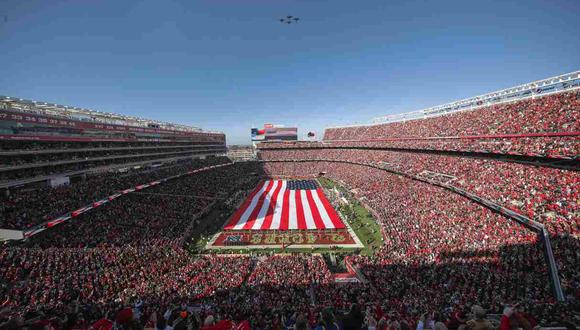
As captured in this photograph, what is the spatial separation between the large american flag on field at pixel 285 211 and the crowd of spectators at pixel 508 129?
60.8 ft

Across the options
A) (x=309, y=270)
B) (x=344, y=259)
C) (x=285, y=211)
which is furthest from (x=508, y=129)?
(x=285, y=211)

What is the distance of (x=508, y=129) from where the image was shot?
25.9 m

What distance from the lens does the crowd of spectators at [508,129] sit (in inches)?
795

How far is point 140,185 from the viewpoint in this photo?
1230 inches

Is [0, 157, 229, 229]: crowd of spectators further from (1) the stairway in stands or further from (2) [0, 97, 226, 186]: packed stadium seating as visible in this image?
(1) the stairway in stands

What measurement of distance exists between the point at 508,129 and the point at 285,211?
92.9ft

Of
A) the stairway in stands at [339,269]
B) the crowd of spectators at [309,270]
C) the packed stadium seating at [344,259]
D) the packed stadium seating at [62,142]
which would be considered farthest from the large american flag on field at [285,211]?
the packed stadium seating at [62,142]

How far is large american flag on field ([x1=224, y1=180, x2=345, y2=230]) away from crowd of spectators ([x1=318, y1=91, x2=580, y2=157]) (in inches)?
729

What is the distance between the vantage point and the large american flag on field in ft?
93.0

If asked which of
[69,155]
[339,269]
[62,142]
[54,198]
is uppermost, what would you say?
[62,142]

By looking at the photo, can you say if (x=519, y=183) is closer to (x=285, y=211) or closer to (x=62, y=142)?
(x=285, y=211)

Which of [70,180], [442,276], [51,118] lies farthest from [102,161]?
[442,276]

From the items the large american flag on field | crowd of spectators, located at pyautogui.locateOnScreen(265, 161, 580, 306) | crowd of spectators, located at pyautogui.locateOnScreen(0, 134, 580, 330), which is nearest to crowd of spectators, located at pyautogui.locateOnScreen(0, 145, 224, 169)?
crowd of spectators, located at pyautogui.locateOnScreen(0, 134, 580, 330)

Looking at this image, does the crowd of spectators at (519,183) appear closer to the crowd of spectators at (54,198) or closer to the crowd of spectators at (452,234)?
the crowd of spectators at (452,234)
